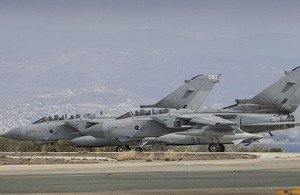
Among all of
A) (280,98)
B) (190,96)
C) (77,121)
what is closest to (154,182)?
(280,98)

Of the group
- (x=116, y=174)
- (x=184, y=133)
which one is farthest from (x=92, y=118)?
(x=116, y=174)

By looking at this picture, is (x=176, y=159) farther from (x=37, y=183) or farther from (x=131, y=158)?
(x=37, y=183)

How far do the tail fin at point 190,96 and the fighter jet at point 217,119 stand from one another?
4016mm

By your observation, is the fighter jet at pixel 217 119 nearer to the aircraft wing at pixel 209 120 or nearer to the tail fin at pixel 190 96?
the aircraft wing at pixel 209 120

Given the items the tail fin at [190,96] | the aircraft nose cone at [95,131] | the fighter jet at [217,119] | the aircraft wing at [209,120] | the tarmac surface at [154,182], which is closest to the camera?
the tarmac surface at [154,182]

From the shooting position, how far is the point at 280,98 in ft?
131

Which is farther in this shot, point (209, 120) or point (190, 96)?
point (190, 96)

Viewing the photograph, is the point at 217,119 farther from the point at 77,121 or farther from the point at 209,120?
the point at 77,121

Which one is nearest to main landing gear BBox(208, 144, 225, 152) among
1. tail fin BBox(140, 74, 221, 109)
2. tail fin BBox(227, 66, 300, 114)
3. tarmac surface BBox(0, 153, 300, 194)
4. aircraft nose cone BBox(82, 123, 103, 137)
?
tail fin BBox(227, 66, 300, 114)

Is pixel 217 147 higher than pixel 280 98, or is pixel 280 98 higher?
pixel 280 98

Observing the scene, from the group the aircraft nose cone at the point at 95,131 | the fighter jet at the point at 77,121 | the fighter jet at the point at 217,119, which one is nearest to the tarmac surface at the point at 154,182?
the fighter jet at the point at 217,119

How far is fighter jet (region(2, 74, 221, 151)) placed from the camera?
43469 millimetres

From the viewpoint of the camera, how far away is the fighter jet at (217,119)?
3869 cm

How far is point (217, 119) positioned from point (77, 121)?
9.85 metres
